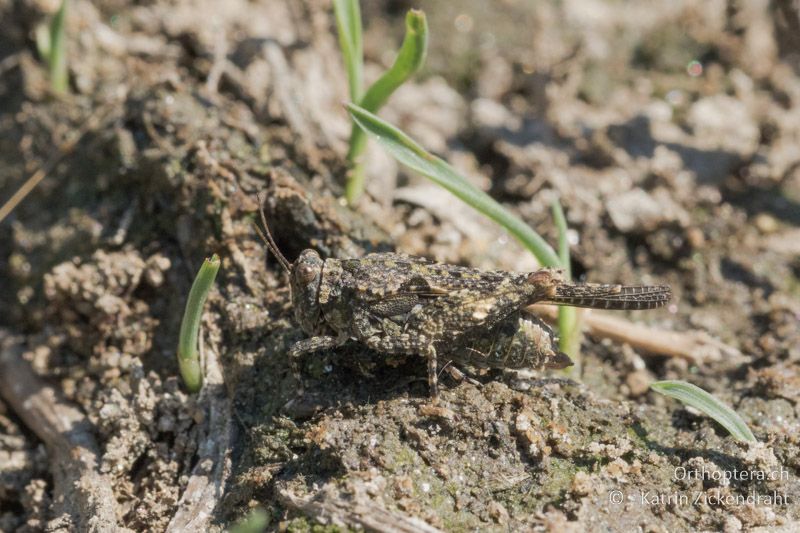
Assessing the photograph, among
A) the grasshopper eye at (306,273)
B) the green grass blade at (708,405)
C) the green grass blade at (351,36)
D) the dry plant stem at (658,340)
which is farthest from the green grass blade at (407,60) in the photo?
the green grass blade at (708,405)

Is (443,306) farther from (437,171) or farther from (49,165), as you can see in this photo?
(49,165)

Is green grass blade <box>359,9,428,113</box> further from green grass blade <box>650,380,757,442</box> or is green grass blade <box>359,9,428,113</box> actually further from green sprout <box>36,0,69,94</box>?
green sprout <box>36,0,69,94</box>

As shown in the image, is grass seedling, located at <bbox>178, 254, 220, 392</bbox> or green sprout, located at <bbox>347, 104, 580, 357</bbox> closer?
grass seedling, located at <bbox>178, 254, 220, 392</bbox>

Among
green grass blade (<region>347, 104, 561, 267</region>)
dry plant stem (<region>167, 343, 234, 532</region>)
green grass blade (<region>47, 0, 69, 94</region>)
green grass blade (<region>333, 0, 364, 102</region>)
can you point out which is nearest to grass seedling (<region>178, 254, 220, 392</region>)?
dry plant stem (<region>167, 343, 234, 532</region>)

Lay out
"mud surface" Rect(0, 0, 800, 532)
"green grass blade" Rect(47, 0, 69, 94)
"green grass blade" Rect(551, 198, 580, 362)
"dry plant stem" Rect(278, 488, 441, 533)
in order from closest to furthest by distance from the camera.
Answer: "dry plant stem" Rect(278, 488, 441, 533) → "mud surface" Rect(0, 0, 800, 532) → "green grass blade" Rect(551, 198, 580, 362) → "green grass blade" Rect(47, 0, 69, 94)

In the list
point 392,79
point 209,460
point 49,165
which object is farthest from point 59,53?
point 209,460

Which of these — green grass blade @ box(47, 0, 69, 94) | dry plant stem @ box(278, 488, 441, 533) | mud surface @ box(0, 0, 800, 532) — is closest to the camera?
dry plant stem @ box(278, 488, 441, 533)

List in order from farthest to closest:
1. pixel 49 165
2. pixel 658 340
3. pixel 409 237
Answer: pixel 49 165, pixel 409 237, pixel 658 340
